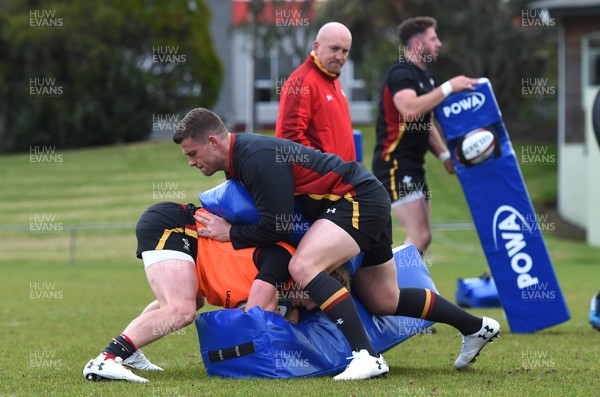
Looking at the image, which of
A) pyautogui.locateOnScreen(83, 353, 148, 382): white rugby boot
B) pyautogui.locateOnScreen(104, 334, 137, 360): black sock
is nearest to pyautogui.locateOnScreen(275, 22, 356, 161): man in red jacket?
pyautogui.locateOnScreen(104, 334, 137, 360): black sock

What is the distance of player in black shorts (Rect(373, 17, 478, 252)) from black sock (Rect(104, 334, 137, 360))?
3.48m

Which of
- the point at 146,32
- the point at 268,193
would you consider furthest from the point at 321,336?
the point at 146,32

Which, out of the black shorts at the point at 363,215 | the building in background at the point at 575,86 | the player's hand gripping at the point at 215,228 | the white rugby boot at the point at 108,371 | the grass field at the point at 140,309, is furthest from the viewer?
the building in background at the point at 575,86

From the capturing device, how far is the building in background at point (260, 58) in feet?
144

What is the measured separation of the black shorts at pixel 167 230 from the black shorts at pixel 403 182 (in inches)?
117

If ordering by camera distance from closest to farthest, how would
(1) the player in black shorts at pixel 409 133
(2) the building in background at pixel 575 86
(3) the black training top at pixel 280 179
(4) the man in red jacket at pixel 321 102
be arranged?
(3) the black training top at pixel 280 179
(4) the man in red jacket at pixel 321 102
(1) the player in black shorts at pixel 409 133
(2) the building in background at pixel 575 86

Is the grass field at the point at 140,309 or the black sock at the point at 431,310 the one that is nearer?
the grass field at the point at 140,309

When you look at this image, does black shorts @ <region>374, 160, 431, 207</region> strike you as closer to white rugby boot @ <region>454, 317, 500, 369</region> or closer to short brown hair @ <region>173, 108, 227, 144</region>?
white rugby boot @ <region>454, 317, 500, 369</region>

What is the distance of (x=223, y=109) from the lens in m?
50.3

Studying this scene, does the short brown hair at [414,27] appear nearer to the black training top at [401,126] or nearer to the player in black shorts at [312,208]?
the black training top at [401,126]

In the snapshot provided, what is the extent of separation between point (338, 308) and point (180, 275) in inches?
37.8

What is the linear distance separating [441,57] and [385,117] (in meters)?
30.7

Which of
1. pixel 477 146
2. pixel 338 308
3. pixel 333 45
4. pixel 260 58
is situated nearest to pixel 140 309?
pixel 477 146

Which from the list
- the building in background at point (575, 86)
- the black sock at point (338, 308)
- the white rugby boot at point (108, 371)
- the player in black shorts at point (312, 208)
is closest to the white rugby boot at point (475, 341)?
the player in black shorts at point (312, 208)
